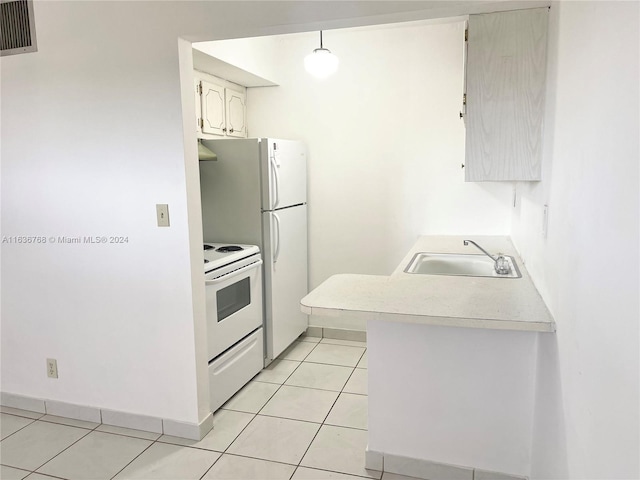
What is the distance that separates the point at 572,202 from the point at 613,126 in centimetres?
39

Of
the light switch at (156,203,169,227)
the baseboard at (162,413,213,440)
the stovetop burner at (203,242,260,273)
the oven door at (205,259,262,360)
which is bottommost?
the baseboard at (162,413,213,440)

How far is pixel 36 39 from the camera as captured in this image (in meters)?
2.42

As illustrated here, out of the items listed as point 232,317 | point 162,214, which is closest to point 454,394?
point 232,317

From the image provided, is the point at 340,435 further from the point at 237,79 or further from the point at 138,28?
the point at 237,79

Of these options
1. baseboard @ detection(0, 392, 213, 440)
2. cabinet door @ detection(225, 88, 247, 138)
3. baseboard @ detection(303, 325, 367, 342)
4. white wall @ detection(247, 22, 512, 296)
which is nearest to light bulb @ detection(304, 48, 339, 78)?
white wall @ detection(247, 22, 512, 296)

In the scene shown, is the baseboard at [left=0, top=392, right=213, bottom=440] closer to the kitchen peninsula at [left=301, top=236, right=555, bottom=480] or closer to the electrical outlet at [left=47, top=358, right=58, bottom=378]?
the electrical outlet at [left=47, top=358, right=58, bottom=378]

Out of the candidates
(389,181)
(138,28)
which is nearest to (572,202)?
(138,28)

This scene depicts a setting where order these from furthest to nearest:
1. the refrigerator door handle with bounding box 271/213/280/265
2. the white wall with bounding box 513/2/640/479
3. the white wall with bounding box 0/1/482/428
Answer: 1. the refrigerator door handle with bounding box 271/213/280/265
2. the white wall with bounding box 0/1/482/428
3. the white wall with bounding box 513/2/640/479

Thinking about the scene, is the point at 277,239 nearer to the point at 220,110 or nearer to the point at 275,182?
the point at 275,182

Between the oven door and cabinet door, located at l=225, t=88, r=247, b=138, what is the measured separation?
1151mm

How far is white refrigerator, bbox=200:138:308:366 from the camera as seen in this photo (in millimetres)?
3275

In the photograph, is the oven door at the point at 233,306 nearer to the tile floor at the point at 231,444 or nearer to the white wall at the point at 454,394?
the tile floor at the point at 231,444

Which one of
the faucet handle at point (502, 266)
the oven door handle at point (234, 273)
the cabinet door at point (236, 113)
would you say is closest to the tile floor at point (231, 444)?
the oven door handle at point (234, 273)

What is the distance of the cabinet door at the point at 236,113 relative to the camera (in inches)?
143
